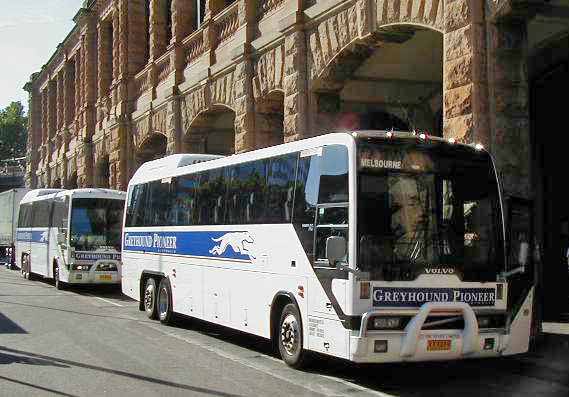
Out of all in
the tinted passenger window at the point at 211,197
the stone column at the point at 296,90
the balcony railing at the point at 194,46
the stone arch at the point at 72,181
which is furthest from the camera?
the stone arch at the point at 72,181

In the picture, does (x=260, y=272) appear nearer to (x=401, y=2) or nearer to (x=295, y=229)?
(x=295, y=229)

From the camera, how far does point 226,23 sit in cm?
2295

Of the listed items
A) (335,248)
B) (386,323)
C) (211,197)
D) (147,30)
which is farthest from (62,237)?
(386,323)

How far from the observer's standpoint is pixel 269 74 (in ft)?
65.3

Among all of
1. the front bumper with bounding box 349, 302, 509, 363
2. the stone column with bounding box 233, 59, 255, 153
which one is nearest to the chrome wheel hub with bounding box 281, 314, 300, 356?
the front bumper with bounding box 349, 302, 509, 363

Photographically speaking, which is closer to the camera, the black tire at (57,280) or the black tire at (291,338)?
the black tire at (291,338)

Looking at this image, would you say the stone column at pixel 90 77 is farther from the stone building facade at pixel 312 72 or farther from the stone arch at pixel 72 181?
the stone arch at pixel 72 181

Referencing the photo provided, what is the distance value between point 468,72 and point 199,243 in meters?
5.31

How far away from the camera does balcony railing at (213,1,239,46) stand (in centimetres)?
2220

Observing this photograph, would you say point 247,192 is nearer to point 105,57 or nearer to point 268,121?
point 268,121

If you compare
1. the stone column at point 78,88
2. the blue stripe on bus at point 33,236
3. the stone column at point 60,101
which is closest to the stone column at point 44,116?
the stone column at point 60,101

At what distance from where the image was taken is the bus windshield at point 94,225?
2169 centimetres

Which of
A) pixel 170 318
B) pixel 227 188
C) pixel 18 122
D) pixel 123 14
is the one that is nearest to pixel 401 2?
pixel 227 188

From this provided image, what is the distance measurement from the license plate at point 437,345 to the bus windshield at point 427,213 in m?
0.74
